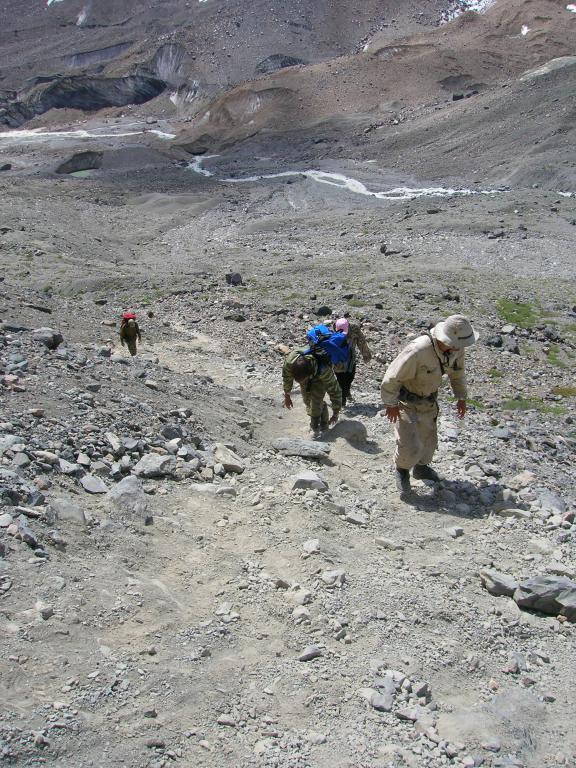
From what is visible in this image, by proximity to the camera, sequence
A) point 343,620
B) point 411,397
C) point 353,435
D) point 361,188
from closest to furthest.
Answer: point 343,620, point 411,397, point 353,435, point 361,188

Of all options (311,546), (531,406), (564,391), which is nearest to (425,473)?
(311,546)

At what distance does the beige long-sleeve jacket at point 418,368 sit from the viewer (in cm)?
793

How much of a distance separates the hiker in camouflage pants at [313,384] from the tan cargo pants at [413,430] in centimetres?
178

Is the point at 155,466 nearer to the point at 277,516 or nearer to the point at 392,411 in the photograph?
the point at 277,516

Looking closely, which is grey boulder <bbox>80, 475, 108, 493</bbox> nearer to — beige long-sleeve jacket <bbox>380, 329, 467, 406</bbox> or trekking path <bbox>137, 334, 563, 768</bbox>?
trekking path <bbox>137, 334, 563, 768</bbox>

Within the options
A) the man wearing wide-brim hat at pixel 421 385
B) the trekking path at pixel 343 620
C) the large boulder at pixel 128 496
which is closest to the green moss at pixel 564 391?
the trekking path at pixel 343 620

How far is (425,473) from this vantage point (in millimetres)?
8875

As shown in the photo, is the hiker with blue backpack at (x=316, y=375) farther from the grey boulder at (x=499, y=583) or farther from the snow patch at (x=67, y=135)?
the snow patch at (x=67, y=135)

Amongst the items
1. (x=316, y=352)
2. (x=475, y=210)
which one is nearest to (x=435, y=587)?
(x=316, y=352)

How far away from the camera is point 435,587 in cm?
664

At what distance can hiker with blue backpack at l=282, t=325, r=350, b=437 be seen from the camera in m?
9.73

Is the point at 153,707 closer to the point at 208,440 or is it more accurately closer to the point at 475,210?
the point at 208,440

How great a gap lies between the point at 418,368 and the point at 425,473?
1.54 m

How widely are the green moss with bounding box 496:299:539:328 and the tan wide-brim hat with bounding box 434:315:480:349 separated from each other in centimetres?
1065
